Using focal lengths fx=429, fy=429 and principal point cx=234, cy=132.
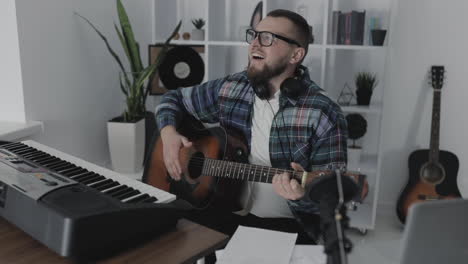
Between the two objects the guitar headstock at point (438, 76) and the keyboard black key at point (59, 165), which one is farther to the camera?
the guitar headstock at point (438, 76)

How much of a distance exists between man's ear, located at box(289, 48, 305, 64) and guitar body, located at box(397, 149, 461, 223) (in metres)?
1.34

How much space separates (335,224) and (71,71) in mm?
2097

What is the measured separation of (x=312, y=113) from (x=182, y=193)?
631 mm

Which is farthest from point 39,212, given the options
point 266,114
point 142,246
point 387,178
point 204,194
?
point 387,178

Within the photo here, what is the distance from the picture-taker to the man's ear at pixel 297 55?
70.8 inches

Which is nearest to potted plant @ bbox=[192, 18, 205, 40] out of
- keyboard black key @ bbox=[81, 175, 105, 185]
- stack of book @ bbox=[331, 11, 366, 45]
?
stack of book @ bbox=[331, 11, 366, 45]

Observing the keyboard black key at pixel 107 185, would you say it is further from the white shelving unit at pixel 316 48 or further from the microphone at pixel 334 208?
the white shelving unit at pixel 316 48

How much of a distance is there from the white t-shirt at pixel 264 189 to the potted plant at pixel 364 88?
3.33 ft

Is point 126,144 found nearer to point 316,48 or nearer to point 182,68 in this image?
point 182,68

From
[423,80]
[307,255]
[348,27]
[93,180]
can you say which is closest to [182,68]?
[348,27]

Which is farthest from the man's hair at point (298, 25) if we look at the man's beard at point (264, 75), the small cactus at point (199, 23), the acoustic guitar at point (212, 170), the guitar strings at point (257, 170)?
the small cactus at point (199, 23)

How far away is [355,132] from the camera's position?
8.73ft

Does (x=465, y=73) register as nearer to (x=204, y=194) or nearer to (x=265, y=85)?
(x=265, y=85)

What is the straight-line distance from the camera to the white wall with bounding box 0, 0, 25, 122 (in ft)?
6.31
